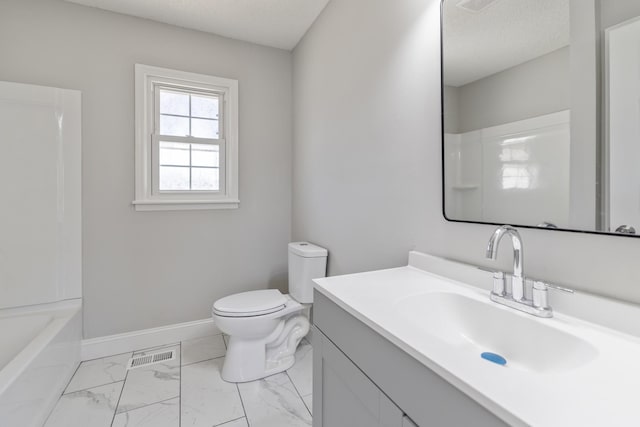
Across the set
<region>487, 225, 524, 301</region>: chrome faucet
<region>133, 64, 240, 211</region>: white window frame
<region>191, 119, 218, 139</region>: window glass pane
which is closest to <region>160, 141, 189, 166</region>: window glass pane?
<region>133, 64, 240, 211</region>: white window frame

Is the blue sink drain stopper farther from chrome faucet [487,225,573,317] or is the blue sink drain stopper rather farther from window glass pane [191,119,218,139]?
window glass pane [191,119,218,139]

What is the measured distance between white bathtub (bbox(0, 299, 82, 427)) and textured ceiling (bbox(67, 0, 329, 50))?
81.2 inches

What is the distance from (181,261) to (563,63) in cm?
245

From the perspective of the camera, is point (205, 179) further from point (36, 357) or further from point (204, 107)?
point (36, 357)

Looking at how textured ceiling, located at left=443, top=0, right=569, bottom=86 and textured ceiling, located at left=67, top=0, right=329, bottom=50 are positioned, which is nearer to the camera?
textured ceiling, located at left=443, top=0, right=569, bottom=86

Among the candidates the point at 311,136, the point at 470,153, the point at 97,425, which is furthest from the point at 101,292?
the point at 470,153

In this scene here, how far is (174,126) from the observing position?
2297 millimetres

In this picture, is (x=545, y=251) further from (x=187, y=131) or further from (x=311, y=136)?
(x=187, y=131)

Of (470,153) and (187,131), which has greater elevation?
(187,131)

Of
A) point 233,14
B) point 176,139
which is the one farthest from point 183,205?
point 233,14

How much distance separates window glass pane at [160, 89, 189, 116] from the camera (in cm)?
227

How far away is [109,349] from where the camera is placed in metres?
2.08

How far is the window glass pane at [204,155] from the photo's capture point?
2367 millimetres

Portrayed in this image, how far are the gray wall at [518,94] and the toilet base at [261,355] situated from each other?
1.61m
